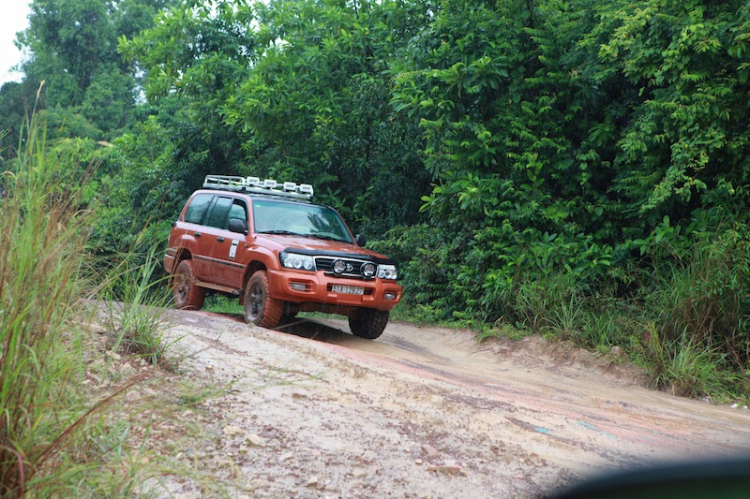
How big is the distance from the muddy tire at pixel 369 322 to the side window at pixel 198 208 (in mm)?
3001

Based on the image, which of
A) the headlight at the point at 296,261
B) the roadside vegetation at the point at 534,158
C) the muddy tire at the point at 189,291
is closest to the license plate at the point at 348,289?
the headlight at the point at 296,261

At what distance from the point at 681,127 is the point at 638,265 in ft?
7.25

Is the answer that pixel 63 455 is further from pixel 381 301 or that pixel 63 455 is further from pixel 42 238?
pixel 381 301

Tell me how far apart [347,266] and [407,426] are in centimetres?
475

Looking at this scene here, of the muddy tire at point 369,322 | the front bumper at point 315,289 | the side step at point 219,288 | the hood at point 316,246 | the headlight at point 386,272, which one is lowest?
the muddy tire at point 369,322

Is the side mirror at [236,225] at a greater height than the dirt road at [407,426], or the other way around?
the side mirror at [236,225]

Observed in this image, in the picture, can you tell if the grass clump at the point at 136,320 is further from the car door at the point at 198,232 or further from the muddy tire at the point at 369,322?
the car door at the point at 198,232

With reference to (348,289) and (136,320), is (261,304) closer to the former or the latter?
(348,289)

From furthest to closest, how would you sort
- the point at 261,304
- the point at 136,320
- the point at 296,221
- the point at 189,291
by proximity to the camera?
1. the point at 189,291
2. the point at 296,221
3. the point at 261,304
4. the point at 136,320

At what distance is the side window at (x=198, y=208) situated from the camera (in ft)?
39.8

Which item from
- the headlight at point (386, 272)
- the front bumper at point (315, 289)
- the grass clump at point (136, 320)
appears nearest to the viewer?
the grass clump at point (136, 320)

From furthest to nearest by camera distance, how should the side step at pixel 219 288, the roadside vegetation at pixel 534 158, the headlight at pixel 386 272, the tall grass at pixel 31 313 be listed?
the side step at pixel 219 288 < the headlight at pixel 386 272 < the roadside vegetation at pixel 534 158 < the tall grass at pixel 31 313

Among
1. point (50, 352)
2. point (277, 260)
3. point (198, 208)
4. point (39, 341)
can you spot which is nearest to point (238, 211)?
point (198, 208)

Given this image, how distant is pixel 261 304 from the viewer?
32.6 feet
